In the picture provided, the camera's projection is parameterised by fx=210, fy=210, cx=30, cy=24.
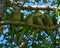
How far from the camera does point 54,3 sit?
2154 millimetres

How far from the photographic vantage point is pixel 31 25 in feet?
3.85

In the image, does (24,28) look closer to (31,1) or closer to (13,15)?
(13,15)

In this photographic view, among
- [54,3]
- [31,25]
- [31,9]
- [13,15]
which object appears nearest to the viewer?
[31,25]

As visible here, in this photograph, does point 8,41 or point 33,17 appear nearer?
point 33,17

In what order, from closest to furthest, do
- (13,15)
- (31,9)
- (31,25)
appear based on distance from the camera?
(31,25)
(13,15)
(31,9)

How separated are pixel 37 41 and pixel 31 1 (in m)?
0.48

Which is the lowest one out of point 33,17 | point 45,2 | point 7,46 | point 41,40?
point 7,46

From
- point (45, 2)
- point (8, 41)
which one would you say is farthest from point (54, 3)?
point (8, 41)

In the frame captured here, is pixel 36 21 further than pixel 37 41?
No

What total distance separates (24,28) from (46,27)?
144 millimetres

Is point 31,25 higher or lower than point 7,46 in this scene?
higher

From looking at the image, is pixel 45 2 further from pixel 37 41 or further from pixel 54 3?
pixel 37 41

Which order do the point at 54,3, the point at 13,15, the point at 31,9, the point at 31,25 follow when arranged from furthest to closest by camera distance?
the point at 54,3 → the point at 31,9 → the point at 13,15 → the point at 31,25

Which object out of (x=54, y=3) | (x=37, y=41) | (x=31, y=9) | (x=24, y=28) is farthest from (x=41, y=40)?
(x=24, y=28)
